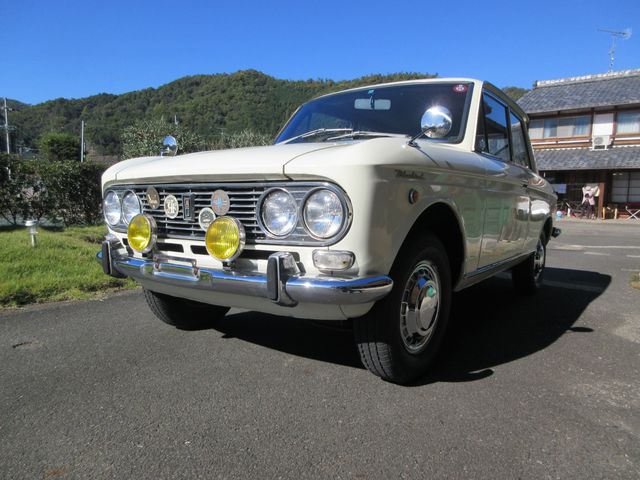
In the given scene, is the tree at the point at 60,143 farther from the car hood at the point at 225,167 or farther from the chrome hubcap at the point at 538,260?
the car hood at the point at 225,167

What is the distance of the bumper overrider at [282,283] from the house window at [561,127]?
82.1 feet

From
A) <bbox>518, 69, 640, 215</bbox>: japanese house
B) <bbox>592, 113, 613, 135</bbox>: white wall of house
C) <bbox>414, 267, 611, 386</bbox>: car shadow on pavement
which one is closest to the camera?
<bbox>414, 267, 611, 386</bbox>: car shadow on pavement

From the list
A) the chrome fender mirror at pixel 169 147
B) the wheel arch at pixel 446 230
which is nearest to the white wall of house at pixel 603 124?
the wheel arch at pixel 446 230

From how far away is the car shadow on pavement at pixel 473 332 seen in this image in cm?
295

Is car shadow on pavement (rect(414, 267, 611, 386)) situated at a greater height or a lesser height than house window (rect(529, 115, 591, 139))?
lesser

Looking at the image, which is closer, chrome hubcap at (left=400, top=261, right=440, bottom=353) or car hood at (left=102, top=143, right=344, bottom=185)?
car hood at (left=102, top=143, right=344, bottom=185)

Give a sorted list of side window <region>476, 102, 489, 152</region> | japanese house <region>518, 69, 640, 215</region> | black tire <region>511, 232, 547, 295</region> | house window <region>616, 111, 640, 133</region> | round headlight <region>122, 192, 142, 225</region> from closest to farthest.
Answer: round headlight <region>122, 192, 142, 225</region>
side window <region>476, 102, 489, 152</region>
black tire <region>511, 232, 547, 295</region>
japanese house <region>518, 69, 640, 215</region>
house window <region>616, 111, 640, 133</region>

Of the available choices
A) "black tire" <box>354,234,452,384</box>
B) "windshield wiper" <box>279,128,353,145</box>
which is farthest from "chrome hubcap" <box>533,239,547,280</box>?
"windshield wiper" <box>279,128,353,145</box>

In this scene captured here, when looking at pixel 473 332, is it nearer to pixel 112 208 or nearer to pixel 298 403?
pixel 298 403

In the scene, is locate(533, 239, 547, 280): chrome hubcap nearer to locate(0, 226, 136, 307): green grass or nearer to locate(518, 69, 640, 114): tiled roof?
locate(0, 226, 136, 307): green grass

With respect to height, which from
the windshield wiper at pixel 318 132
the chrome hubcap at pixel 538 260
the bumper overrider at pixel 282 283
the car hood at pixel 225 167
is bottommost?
the chrome hubcap at pixel 538 260

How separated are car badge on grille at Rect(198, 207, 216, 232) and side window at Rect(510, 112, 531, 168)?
2.85 m

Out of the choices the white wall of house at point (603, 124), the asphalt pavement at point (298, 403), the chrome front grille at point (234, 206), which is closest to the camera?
the asphalt pavement at point (298, 403)

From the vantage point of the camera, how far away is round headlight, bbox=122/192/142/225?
110 inches
